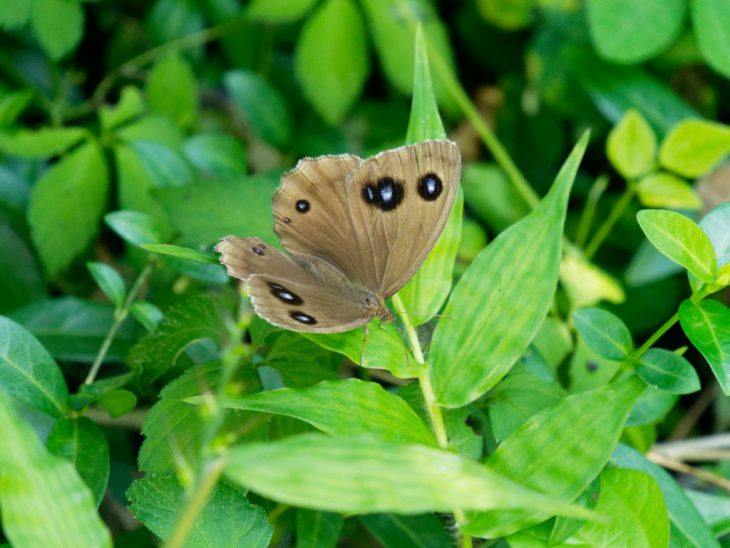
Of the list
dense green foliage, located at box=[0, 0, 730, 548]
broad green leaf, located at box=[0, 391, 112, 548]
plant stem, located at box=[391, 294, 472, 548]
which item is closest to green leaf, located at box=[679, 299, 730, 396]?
dense green foliage, located at box=[0, 0, 730, 548]

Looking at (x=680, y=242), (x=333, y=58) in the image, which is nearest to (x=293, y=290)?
(x=680, y=242)

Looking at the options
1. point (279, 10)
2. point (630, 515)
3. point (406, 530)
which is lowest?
point (406, 530)

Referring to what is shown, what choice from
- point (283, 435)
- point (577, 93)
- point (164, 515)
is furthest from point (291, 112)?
point (164, 515)

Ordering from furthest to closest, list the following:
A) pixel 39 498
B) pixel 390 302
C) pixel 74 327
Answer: pixel 74 327, pixel 390 302, pixel 39 498

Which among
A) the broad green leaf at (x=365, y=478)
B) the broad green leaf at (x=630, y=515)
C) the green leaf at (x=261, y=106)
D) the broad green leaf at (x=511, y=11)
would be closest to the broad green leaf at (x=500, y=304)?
the broad green leaf at (x=630, y=515)

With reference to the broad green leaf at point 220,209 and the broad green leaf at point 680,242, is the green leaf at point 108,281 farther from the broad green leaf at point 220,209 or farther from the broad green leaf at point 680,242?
the broad green leaf at point 680,242

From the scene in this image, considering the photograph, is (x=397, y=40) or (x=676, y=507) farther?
(x=397, y=40)

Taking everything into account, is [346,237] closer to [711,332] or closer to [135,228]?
[135,228]

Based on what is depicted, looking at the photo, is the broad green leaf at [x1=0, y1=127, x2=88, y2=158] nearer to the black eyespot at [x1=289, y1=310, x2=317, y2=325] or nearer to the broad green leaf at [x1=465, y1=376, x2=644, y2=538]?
the black eyespot at [x1=289, y1=310, x2=317, y2=325]
